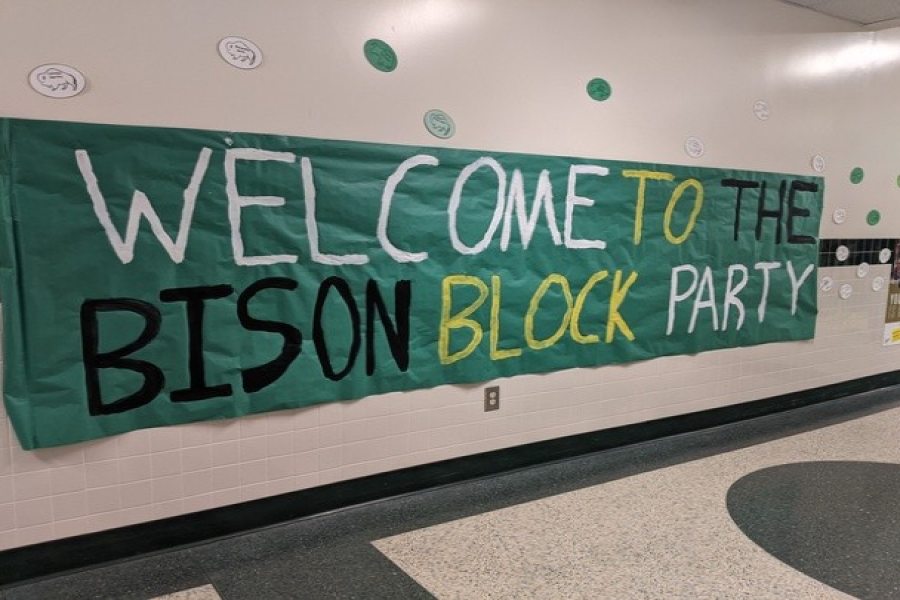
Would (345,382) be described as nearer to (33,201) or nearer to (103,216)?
(103,216)

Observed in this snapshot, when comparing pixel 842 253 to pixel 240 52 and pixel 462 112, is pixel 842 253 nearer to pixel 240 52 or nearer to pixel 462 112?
pixel 462 112

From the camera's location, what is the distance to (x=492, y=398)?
2.90m

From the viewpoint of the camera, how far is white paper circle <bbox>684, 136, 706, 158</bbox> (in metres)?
3.37

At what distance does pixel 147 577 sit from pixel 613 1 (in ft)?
10.5

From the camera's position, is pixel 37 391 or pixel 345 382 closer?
pixel 37 391

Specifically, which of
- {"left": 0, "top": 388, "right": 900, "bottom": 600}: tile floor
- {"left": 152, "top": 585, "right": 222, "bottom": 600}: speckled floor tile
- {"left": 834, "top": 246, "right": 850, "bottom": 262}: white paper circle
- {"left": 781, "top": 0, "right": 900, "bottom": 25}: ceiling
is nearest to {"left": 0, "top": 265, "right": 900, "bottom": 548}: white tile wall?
{"left": 0, "top": 388, "right": 900, "bottom": 600}: tile floor

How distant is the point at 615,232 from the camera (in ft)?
10.3

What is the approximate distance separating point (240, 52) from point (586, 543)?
2.27 meters

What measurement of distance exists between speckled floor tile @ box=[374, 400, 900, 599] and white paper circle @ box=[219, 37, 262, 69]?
189 cm

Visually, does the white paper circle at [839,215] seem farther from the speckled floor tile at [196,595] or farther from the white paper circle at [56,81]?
the white paper circle at [56,81]

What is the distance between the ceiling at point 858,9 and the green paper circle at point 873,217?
126 cm

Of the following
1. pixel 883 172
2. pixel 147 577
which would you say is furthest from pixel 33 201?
pixel 883 172

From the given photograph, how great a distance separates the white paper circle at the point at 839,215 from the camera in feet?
13.3

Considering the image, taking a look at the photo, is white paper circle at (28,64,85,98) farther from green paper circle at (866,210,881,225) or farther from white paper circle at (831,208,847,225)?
green paper circle at (866,210,881,225)
